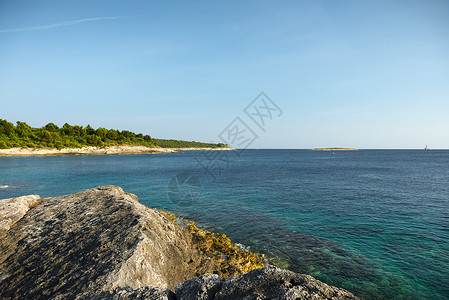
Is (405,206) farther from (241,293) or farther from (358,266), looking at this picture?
(241,293)

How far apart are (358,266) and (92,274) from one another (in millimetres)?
14482

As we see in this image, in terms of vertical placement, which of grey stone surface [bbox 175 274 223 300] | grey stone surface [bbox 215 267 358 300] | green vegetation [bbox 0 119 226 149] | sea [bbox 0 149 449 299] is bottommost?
sea [bbox 0 149 449 299]

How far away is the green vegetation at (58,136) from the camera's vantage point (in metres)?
113

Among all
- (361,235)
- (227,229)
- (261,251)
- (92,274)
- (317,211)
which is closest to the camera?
(92,274)

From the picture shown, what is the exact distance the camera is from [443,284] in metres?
11.4

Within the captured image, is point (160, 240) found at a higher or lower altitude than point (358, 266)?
higher

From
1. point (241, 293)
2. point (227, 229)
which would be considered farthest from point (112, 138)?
point (241, 293)

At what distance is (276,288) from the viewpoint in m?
4.34

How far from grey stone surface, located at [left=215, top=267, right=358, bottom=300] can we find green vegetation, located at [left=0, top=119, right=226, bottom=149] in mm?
142412

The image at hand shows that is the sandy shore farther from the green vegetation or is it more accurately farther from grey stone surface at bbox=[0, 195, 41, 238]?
grey stone surface at bbox=[0, 195, 41, 238]

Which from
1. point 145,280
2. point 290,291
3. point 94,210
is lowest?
point 145,280

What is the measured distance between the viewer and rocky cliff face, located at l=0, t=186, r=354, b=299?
15.0ft

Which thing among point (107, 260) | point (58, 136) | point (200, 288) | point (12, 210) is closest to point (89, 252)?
point (107, 260)

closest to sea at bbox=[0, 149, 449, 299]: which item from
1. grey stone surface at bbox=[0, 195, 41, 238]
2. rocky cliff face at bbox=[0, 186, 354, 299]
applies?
rocky cliff face at bbox=[0, 186, 354, 299]
